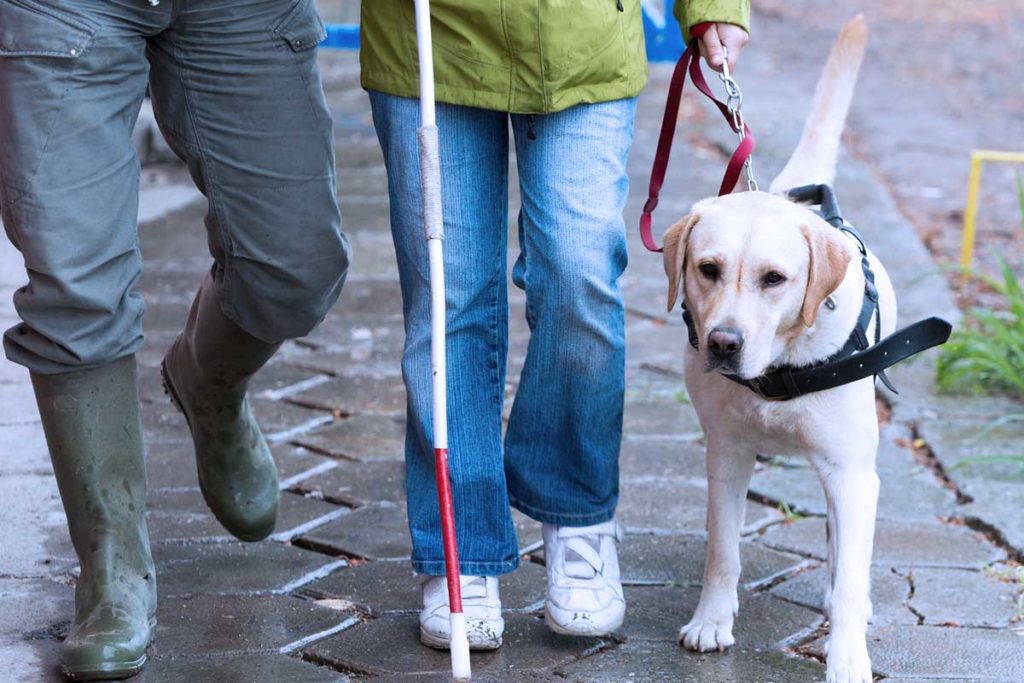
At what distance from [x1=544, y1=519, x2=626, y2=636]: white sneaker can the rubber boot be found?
2.62 ft

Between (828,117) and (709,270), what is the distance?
88 cm

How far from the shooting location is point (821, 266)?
262 cm

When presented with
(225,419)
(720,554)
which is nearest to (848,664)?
(720,554)

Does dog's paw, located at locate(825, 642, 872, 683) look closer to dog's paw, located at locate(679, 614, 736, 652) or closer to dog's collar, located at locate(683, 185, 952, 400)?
dog's paw, located at locate(679, 614, 736, 652)

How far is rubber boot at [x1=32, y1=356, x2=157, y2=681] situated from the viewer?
8.75 ft

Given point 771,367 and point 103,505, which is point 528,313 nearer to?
point 771,367

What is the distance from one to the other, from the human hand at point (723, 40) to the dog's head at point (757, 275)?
313mm

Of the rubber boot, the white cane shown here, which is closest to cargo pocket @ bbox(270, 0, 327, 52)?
the white cane

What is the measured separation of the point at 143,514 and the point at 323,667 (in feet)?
1.53

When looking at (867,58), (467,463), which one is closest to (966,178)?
(867,58)

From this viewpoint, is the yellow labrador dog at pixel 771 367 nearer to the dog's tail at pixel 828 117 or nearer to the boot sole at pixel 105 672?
the dog's tail at pixel 828 117

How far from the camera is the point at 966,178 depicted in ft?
25.7

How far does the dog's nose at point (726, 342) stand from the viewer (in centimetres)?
259

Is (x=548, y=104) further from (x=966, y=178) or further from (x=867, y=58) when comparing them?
(x=867, y=58)
